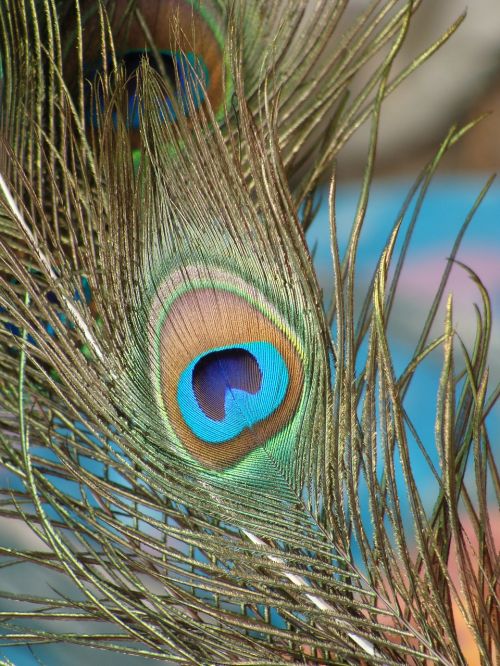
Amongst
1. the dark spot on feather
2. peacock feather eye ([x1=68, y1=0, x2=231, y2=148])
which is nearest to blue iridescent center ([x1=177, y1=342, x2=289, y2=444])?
the dark spot on feather

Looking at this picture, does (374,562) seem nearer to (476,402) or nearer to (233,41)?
(476,402)

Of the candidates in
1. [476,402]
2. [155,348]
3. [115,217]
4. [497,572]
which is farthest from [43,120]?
[497,572]

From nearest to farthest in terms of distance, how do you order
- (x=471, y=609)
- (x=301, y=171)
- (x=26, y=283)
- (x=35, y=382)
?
1. (x=471, y=609)
2. (x=26, y=283)
3. (x=35, y=382)
4. (x=301, y=171)

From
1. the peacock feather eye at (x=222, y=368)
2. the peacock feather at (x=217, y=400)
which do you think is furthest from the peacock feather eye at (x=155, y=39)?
the peacock feather eye at (x=222, y=368)

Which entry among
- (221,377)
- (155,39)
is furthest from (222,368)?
(155,39)

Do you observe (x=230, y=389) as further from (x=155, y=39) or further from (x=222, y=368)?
(x=155, y=39)

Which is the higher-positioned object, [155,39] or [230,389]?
[155,39]

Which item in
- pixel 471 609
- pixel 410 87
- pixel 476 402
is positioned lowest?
pixel 471 609

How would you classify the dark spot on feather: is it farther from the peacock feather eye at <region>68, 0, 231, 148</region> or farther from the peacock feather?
the peacock feather eye at <region>68, 0, 231, 148</region>
